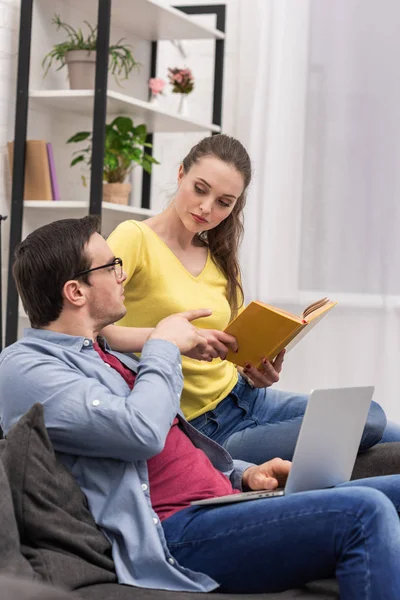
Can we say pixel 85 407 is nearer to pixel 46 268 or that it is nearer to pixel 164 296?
pixel 46 268

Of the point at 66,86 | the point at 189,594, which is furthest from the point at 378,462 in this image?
the point at 66,86

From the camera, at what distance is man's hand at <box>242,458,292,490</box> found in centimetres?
179

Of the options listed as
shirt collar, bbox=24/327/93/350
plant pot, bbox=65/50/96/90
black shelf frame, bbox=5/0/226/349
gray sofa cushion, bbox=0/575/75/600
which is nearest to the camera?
gray sofa cushion, bbox=0/575/75/600

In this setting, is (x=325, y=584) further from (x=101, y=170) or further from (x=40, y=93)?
(x=40, y=93)

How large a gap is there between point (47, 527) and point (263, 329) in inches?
31.1

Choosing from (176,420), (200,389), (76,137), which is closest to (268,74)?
(76,137)

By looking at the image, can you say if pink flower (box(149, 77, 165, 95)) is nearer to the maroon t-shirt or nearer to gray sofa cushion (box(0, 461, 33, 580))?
the maroon t-shirt

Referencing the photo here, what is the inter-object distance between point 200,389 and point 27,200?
5.61 ft

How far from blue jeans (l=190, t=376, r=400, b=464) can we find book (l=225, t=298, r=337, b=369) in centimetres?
17

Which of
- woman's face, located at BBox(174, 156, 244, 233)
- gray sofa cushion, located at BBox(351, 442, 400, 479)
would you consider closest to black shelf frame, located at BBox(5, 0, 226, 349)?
woman's face, located at BBox(174, 156, 244, 233)

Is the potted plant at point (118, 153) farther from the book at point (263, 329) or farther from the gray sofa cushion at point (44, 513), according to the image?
the gray sofa cushion at point (44, 513)

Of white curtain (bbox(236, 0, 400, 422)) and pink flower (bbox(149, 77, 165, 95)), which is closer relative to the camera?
white curtain (bbox(236, 0, 400, 422))

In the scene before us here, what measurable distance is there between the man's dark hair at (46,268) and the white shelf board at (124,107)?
2.10 m

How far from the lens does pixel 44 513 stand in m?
1.46
